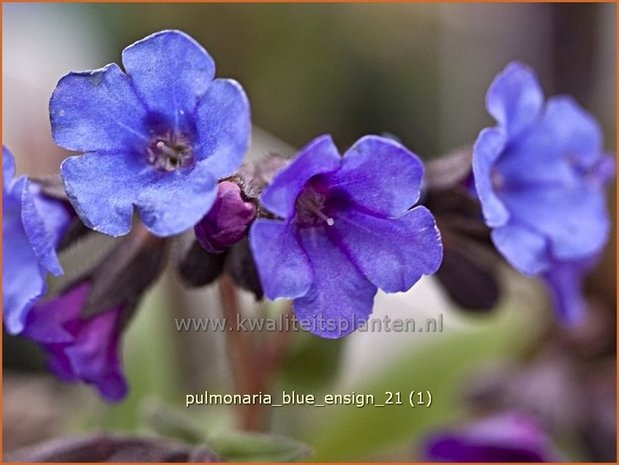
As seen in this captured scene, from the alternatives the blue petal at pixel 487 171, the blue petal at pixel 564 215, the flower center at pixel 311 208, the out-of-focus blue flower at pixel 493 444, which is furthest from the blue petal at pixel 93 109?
the out-of-focus blue flower at pixel 493 444

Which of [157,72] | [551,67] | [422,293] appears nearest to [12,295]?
[157,72]

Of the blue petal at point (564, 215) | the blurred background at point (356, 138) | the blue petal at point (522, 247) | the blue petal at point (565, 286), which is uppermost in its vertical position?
the blue petal at point (522, 247)

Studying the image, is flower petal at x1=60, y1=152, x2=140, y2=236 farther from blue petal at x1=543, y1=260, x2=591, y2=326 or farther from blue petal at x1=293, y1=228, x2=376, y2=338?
blue petal at x1=543, y1=260, x2=591, y2=326

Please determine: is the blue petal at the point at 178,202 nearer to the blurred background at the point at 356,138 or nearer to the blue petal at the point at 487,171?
the blue petal at the point at 487,171

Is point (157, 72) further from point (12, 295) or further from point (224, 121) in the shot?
point (12, 295)

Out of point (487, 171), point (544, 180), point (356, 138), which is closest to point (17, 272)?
point (487, 171)

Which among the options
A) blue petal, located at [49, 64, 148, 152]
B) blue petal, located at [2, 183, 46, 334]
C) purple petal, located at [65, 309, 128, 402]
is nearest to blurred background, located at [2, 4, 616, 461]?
purple petal, located at [65, 309, 128, 402]
